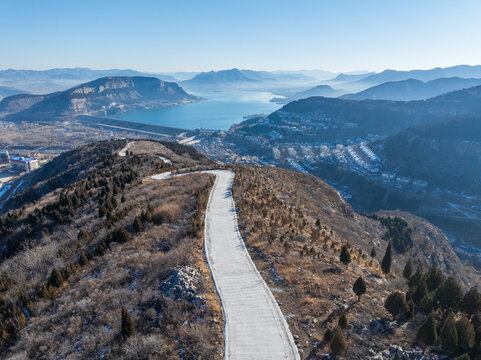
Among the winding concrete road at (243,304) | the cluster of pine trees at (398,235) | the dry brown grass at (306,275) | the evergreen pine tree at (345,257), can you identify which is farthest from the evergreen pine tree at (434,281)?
the cluster of pine trees at (398,235)

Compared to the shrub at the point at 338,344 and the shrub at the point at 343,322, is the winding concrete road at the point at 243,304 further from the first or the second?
the shrub at the point at 343,322

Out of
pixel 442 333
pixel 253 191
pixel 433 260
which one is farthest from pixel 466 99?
pixel 442 333

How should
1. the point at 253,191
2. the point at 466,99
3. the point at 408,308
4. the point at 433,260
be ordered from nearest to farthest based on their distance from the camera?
the point at 408,308 → the point at 253,191 → the point at 433,260 → the point at 466,99

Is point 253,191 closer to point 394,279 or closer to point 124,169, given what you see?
point 394,279

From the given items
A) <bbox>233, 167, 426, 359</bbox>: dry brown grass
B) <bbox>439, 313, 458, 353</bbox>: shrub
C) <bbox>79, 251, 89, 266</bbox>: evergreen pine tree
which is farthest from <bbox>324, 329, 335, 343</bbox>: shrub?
<bbox>79, 251, 89, 266</bbox>: evergreen pine tree

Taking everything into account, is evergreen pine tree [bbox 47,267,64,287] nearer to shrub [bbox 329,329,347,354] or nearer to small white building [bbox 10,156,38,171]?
shrub [bbox 329,329,347,354]

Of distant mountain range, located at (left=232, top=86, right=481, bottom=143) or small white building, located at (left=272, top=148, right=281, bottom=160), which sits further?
distant mountain range, located at (left=232, top=86, right=481, bottom=143)
